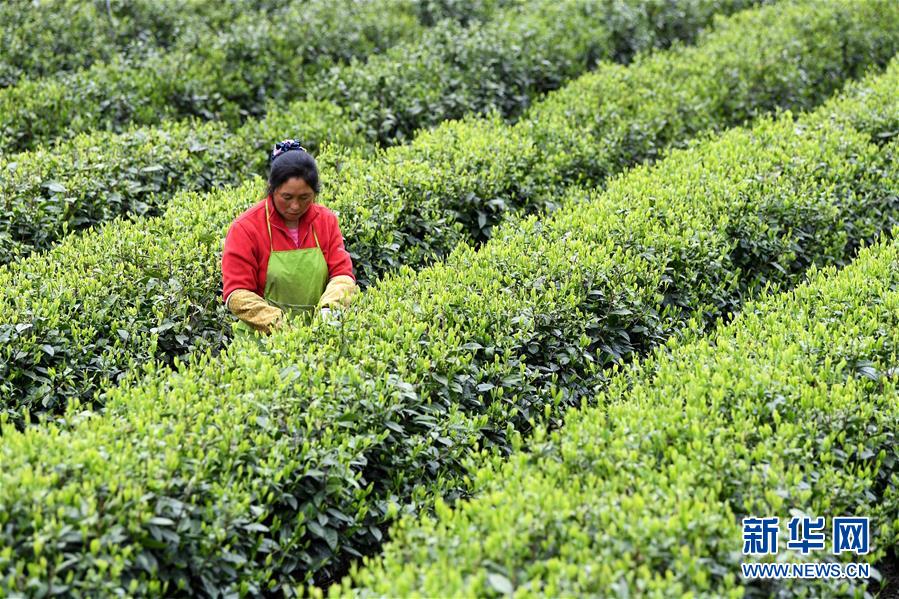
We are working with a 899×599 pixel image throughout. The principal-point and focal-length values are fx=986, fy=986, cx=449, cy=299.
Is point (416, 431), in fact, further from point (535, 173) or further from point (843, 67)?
point (843, 67)

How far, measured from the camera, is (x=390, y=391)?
5.03 m

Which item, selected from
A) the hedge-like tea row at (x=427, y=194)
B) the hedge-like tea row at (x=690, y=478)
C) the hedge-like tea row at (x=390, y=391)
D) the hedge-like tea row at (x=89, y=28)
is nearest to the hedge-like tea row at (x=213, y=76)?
the hedge-like tea row at (x=89, y=28)

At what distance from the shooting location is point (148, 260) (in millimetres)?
6617

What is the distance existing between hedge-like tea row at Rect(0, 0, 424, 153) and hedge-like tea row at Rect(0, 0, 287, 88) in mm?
377

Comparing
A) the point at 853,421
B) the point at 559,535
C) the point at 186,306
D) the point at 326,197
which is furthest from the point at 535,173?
the point at 559,535

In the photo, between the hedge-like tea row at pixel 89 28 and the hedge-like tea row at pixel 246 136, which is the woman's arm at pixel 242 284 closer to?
the hedge-like tea row at pixel 246 136

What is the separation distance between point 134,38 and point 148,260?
6.43 m

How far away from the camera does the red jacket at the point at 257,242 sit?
5.47m

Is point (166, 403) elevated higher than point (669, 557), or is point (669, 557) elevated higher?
point (166, 403)

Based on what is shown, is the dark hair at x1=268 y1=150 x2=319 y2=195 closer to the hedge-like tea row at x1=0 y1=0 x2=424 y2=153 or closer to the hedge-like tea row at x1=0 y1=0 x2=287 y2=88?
the hedge-like tea row at x1=0 y1=0 x2=424 y2=153

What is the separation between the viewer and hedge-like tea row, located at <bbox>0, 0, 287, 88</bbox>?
35.9 ft

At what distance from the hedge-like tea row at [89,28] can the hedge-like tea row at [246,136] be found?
225 cm

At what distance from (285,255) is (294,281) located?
170 mm

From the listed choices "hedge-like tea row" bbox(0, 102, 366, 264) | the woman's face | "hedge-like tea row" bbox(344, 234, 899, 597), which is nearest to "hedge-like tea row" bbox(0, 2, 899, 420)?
"hedge-like tea row" bbox(0, 102, 366, 264)
